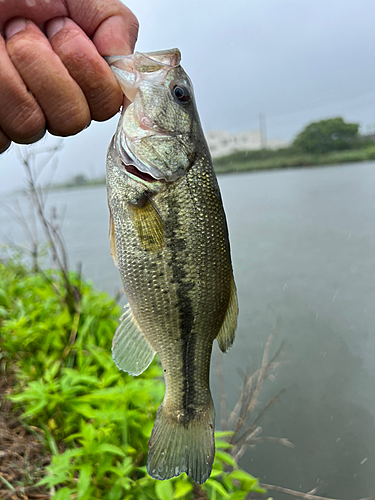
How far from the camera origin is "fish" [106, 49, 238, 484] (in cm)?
140

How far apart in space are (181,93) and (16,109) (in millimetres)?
680

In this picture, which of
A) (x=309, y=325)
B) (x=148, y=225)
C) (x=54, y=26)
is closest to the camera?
(x=54, y=26)

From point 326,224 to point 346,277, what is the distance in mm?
2712

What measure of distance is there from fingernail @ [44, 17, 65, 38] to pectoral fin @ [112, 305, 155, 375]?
3.49 ft

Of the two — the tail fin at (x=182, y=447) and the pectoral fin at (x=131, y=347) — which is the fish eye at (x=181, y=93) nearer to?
the pectoral fin at (x=131, y=347)

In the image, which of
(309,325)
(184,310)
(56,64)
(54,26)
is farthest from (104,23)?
(309,325)

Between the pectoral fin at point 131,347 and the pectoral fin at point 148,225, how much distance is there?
0.34m

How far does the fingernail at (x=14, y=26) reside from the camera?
3.69 ft

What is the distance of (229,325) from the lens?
60.6 inches

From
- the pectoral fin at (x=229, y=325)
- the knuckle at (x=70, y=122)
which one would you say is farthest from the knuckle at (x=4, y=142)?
the pectoral fin at (x=229, y=325)

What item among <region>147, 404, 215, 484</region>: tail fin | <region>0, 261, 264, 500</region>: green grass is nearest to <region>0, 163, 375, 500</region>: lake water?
<region>0, 261, 264, 500</region>: green grass

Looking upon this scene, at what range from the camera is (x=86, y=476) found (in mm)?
1951

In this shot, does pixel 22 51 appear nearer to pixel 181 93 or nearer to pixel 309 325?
pixel 181 93

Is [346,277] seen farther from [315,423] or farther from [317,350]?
[315,423]
